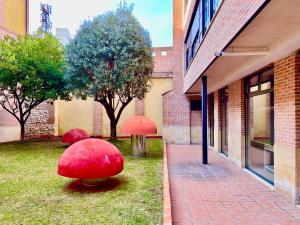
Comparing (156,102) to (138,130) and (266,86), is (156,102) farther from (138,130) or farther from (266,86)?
(266,86)

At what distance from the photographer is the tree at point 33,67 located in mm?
13156

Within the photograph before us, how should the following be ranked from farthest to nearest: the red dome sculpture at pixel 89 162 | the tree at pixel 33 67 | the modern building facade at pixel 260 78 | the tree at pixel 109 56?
the tree at pixel 33 67 → the tree at pixel 109 56 → the red dome sculpture at pixel 89 162 → the modern building facade at pixel 260 78

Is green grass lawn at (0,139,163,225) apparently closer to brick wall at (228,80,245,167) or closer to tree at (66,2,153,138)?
brick wall at (228,80,245,167)

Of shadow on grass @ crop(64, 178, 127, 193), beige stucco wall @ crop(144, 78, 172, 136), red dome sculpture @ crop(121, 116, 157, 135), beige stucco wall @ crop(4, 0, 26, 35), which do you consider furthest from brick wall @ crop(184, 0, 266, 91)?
beige stucco wall @ crop(4, 0, 26, 35)

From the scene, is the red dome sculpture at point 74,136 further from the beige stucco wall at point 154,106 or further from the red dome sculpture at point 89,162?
the red dome sculpture at point 89,162

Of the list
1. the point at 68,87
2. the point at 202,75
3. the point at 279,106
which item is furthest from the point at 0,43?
the point at 279,106

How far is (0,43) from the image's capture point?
13336mm

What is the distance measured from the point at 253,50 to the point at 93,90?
8043 mm

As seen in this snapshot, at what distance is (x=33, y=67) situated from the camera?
43.5 ft

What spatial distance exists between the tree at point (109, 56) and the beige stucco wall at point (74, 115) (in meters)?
7.09

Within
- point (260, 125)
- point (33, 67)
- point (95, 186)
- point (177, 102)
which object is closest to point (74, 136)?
point (33, 67)

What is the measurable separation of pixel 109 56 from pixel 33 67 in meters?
3.96

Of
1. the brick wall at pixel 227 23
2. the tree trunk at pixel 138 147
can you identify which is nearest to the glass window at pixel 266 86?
the brick wall at pixel 227 23

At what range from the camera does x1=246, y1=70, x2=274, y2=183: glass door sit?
707 cm
